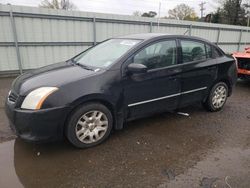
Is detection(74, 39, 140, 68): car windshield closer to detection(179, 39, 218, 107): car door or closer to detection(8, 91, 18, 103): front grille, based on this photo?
detection(179, 39, 218, 107): car door

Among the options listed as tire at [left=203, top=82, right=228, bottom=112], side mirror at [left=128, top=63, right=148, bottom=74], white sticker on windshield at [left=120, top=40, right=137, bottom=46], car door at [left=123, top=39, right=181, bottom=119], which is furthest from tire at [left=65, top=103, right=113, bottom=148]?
tire at [left=203, top=82, right=228, bottom=112]

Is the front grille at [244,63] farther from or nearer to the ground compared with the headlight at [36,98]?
nearer to the ground

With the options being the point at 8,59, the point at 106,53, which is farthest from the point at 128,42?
the point at 8,59

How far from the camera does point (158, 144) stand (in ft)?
10.7

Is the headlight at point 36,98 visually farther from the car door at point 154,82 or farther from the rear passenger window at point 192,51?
the rear passenger window at point 192,51

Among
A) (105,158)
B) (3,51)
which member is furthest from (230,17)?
(105,158)

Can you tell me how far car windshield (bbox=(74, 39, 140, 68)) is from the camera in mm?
3369

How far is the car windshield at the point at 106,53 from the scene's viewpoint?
11.1ft

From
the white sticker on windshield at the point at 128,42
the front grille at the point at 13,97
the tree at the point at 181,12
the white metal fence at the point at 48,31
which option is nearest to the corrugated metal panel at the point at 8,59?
the white metal fence at the point at 48,31

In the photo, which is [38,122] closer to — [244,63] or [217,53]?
[217,53]

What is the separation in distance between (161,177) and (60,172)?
119 centimetres

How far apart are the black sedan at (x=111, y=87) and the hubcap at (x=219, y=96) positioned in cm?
8

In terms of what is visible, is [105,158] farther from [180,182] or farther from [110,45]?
[110,45]

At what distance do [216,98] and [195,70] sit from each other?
994mm
